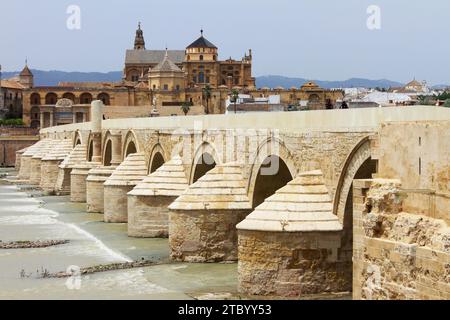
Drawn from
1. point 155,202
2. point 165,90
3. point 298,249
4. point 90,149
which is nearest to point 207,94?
point 165,90

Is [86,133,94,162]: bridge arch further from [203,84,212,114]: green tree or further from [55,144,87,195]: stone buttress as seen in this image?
[203,84,212,114]: green tree

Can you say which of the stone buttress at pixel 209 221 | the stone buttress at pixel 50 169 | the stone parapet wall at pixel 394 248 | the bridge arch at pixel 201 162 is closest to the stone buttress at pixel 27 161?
the stone buttress at pixel 50 169

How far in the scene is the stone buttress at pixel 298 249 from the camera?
17.4 m

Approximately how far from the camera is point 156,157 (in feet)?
112

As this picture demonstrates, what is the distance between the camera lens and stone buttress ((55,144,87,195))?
157ft

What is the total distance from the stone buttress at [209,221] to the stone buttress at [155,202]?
199 inches

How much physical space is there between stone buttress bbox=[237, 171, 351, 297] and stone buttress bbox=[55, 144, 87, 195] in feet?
101

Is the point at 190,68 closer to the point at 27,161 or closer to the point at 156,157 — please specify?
the point at 27,161
